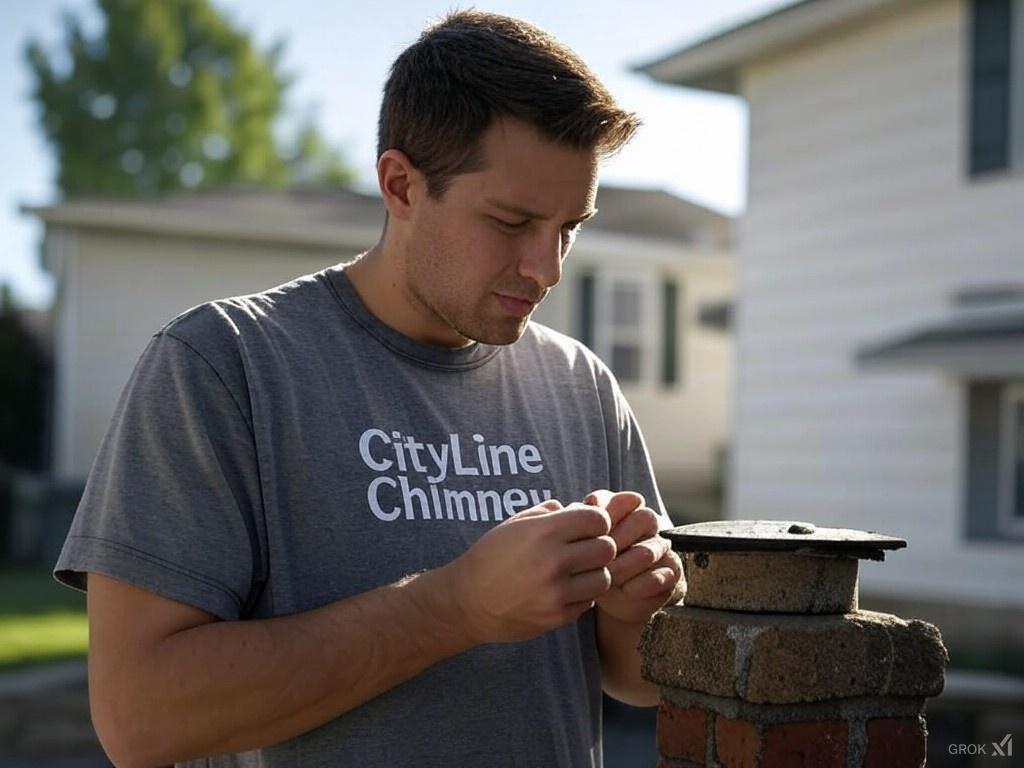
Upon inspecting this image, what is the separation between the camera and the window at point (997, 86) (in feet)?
37.4

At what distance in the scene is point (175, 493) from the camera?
205 centimetres

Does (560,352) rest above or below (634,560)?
above

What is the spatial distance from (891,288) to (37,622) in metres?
8.38

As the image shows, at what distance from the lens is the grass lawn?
1145cm

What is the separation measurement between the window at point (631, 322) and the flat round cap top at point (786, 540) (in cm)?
2002

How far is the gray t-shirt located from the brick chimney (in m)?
0.31

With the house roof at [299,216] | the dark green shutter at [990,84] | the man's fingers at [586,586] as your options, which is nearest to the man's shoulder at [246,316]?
the man's fingers at [586,586]

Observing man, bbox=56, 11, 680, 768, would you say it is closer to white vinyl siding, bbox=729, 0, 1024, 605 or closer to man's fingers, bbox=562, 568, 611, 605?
man's fingers, bbox=562, 568, 611, 605

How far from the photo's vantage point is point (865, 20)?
12.7 m

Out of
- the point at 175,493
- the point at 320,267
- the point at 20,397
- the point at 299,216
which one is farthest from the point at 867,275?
the point at 20,397

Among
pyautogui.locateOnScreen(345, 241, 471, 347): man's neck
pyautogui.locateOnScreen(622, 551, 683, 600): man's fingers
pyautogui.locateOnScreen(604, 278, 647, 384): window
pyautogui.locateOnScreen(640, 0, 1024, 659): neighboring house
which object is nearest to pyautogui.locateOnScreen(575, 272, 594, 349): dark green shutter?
pyautogui.locateOnScreen(604, 278, 647, 384): window

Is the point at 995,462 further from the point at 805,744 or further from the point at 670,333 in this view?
the point at 670,333

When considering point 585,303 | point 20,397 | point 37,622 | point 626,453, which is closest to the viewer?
point 626,453

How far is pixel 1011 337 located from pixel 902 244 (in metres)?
2.01
